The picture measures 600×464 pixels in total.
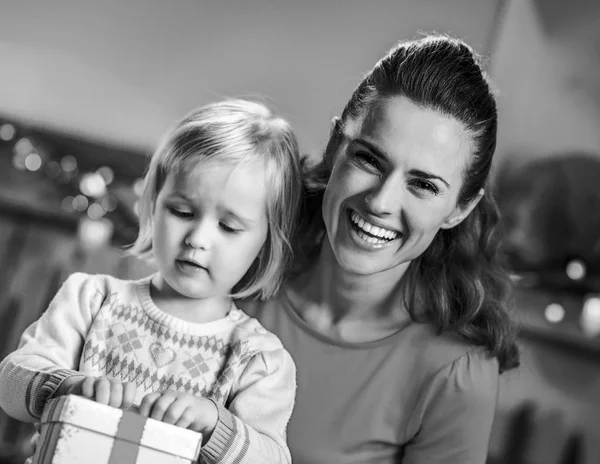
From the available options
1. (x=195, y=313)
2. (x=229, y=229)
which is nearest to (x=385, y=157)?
(x=229, y=229)

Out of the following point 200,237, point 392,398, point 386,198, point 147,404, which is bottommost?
point 392,398

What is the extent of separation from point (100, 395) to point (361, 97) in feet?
2.28

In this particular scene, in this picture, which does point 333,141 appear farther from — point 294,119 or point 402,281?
point 294,119

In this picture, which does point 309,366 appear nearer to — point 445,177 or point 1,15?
point 445,177

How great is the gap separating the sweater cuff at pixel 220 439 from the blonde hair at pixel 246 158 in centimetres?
28

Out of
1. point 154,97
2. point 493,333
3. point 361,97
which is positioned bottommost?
point 154,97

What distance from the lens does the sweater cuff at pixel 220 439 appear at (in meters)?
1.15

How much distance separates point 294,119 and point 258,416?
2.03m

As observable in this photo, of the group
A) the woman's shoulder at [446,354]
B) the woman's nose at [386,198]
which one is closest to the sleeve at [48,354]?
the woman's nose at [386,198]

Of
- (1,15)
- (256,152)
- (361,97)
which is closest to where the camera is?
(256,152)

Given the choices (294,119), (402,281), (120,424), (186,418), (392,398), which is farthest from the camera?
(294,119)

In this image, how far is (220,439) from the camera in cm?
115

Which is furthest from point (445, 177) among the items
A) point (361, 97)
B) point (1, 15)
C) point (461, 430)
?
point (1, 15)

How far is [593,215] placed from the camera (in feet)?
9.24
